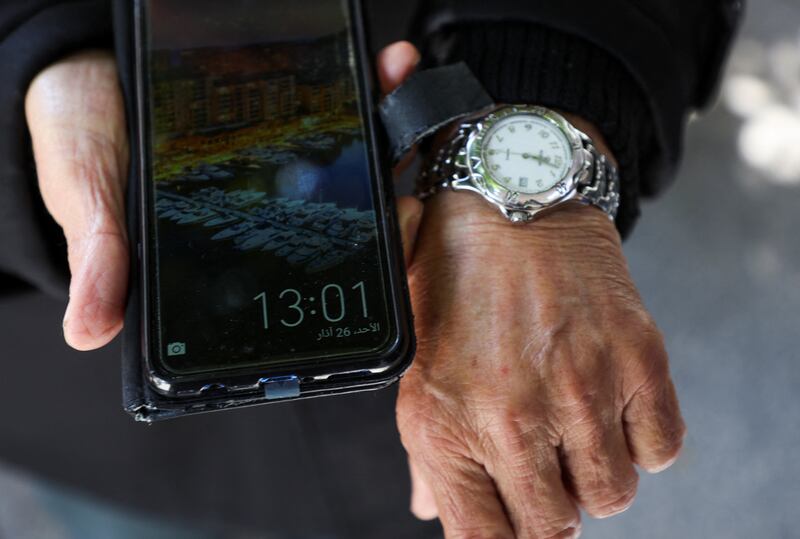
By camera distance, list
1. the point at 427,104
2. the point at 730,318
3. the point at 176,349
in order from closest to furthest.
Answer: the point at 176,349
the point at 427,104
the point at 730,318

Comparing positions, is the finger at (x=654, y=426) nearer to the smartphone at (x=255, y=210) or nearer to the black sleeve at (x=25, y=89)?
the smartphone at (x=255, y=210)

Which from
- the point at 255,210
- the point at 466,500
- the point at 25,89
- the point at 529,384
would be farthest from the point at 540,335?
the point at 25,89

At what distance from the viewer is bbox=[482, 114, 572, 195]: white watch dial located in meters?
0.66

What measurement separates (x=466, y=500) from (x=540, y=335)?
0.49 ft

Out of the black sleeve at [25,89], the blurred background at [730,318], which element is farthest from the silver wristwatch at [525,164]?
the blurred background at [730,318]

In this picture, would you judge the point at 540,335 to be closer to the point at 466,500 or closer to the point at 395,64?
the point at 466,500

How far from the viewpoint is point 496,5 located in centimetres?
71

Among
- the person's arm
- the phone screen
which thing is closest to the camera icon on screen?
the phone screen

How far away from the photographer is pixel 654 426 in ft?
2.15

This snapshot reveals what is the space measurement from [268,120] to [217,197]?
0.09 m

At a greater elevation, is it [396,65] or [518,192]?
[396,65]

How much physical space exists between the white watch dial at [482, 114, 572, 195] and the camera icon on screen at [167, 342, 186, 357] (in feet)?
0.97

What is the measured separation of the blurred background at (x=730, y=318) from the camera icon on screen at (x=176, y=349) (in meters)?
0.58

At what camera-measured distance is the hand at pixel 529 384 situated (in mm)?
625
